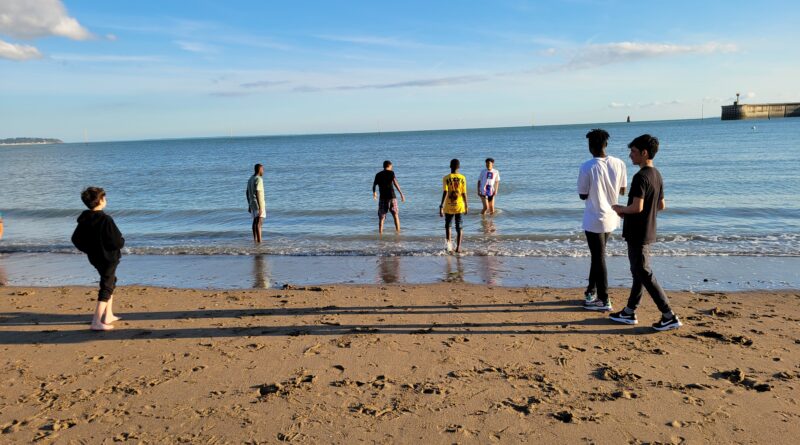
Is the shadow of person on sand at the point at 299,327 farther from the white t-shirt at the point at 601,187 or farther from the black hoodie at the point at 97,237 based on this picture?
the white t-shirt at the point at 601,187

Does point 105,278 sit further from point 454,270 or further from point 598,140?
point 598,140

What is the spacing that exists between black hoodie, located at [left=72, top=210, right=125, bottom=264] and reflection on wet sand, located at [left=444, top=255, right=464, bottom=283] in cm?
460

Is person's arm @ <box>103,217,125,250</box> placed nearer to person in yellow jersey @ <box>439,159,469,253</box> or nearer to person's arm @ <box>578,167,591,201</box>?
person's arm @ <box>578,167,591,201</box>

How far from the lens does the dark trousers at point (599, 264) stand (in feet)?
18.9

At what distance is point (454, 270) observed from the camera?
8859 millimetres

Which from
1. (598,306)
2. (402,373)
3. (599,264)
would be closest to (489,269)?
(598,306)

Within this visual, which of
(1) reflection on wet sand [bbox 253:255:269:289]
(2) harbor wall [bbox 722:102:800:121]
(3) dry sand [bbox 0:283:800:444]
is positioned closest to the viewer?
(3) dry sand [bbox 0:283:800:444]

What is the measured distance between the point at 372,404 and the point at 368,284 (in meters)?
4.21

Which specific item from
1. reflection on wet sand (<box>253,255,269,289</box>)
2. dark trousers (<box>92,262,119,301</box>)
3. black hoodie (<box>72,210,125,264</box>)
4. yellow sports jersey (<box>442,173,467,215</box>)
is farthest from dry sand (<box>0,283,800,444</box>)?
yellow sports jersey (<box>442,173,467,215</box>)

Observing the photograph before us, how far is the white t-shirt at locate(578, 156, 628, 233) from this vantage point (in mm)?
5562

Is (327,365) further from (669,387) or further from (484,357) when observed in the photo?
(669,387)

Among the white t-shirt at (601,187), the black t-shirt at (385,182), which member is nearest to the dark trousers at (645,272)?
the white t-shirt at (601,187)

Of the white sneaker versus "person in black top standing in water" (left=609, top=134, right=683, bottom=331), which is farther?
the white sneaker

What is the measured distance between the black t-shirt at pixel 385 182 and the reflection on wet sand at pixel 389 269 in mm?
2134
